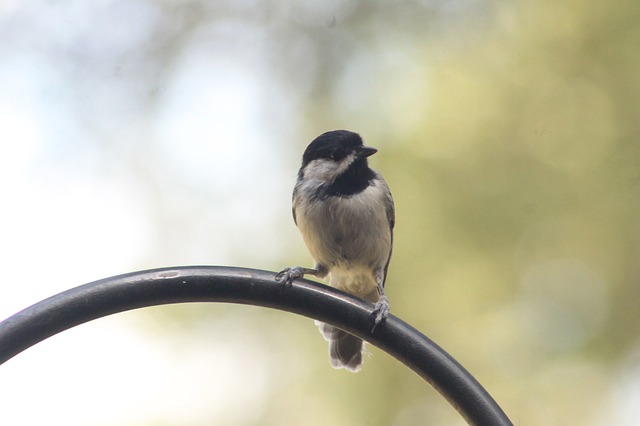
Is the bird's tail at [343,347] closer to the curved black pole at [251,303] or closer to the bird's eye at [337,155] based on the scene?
the bird's eye at [337,155]

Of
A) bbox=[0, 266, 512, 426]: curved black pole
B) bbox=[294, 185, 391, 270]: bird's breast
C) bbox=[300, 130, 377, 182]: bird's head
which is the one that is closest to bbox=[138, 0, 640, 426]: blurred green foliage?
bbox=[294, 185, 391, 270]: bird's breast

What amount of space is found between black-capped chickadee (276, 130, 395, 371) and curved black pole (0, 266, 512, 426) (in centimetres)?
143

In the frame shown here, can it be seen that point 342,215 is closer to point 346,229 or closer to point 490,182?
point 346,229

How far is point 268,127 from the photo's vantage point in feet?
18.1

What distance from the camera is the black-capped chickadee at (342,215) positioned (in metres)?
3.68

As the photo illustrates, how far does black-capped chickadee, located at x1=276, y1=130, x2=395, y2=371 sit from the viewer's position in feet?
12.1

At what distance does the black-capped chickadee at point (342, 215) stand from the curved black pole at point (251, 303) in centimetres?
143

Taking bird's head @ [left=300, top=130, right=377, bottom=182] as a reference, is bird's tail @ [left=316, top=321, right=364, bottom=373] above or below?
below

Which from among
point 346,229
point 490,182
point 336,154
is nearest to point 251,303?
point 346,229

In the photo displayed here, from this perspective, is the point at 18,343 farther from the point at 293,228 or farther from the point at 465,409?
the point at 293,228

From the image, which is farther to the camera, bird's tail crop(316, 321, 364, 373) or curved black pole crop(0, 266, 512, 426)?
bird's tail crop(316, 321, 364, 373)

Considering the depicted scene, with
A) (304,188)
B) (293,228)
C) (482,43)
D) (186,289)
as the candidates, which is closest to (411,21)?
(482,43)

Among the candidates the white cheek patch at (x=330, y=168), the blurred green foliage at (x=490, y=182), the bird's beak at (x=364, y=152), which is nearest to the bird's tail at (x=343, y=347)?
the white cheek patch at (x=330, y=168)

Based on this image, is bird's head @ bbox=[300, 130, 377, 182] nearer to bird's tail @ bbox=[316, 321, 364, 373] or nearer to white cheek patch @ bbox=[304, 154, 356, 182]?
white cheek patch @ bbox=[304, 154, 356, 182]
